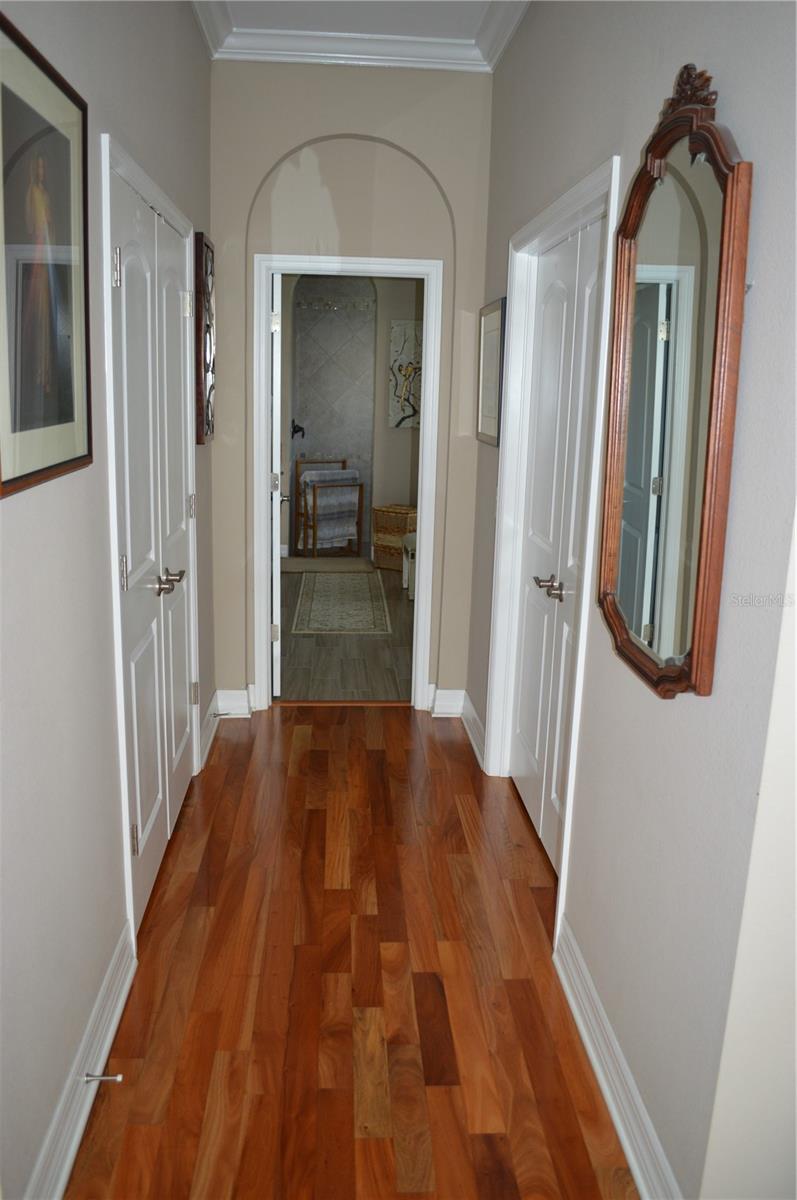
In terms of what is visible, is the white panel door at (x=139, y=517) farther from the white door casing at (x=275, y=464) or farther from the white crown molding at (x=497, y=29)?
the white crown molding at (x=497, y=29)

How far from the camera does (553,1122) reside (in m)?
2.13

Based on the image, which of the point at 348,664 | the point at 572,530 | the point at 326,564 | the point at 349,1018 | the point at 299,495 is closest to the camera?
the point at 349,1018

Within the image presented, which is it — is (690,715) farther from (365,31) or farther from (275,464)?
(365,31)

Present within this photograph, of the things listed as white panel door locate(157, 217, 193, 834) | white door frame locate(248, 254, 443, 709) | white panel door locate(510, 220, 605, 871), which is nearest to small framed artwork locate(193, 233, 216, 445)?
white panel door locate(157, 217, 193, 834)

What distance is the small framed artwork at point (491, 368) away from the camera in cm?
383

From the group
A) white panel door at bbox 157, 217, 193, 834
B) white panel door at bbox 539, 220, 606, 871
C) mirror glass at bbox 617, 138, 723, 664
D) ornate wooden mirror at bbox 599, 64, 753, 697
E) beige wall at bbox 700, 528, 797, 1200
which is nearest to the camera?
beige wall at bbox 700, 528, 797, 1200

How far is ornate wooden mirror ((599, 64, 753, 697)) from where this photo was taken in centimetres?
162

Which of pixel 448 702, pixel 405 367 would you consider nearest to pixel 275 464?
pixel 448 702

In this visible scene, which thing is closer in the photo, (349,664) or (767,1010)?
(767,1010)

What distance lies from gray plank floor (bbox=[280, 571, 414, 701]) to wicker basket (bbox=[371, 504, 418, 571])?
4.65 feet

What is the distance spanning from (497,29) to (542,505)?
193 cm

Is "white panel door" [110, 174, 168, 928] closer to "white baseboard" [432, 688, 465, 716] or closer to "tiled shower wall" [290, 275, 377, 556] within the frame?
"white baseboard" [432, 688, 465, 716]

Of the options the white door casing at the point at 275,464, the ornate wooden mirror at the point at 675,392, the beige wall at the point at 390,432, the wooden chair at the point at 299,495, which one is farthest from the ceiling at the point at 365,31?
the wooden chair at the point at 299,495

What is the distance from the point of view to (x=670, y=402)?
1.90m
